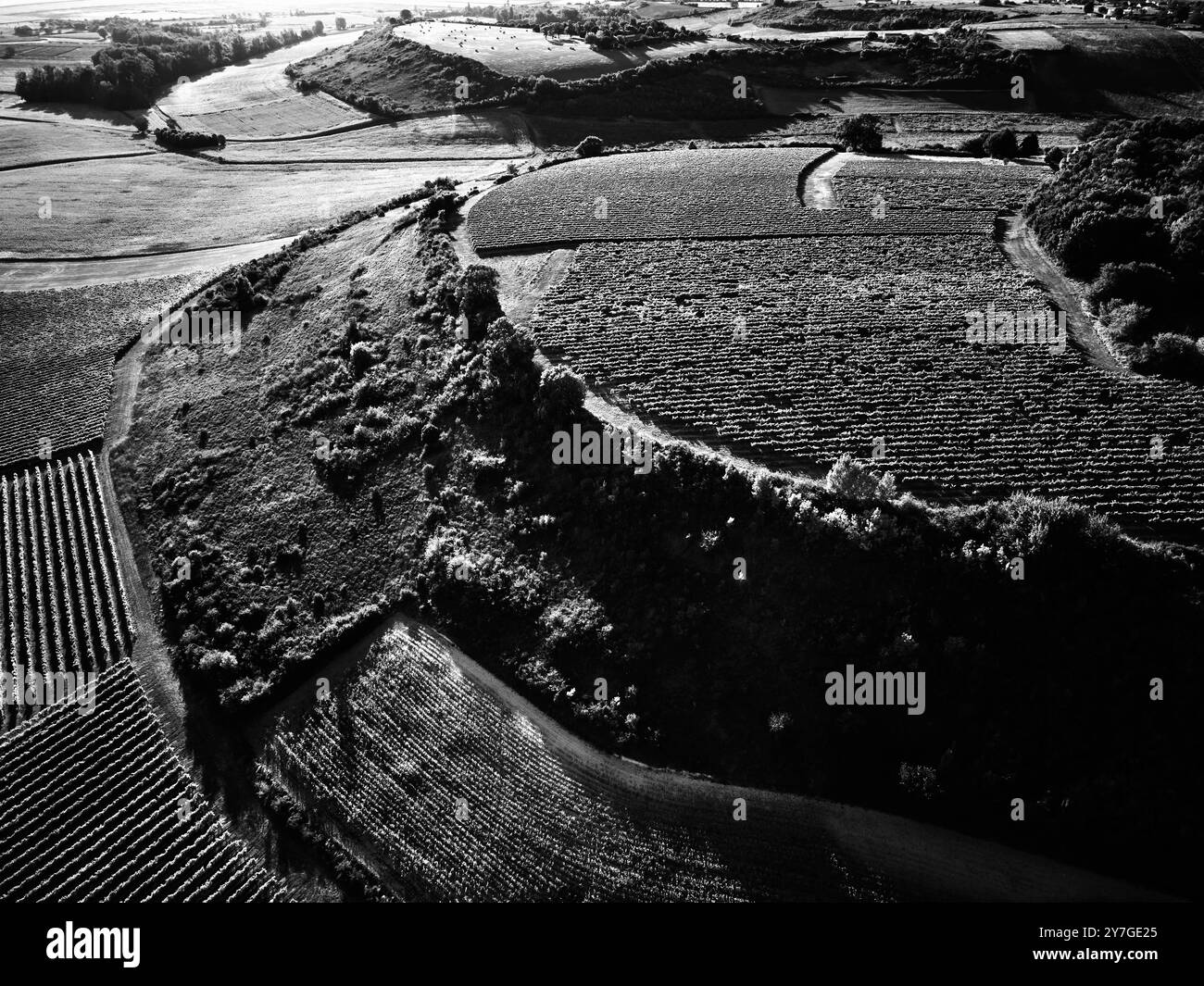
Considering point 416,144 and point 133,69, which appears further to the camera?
point 133,69

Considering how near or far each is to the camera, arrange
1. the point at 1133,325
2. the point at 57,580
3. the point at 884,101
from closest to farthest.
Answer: the point at 57,580 → the point at 1133,325 → the point at 884,101

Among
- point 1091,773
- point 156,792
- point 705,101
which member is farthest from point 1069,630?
point 705,101

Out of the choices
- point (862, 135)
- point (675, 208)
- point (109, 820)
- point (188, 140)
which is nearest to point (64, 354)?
point (109, 820)

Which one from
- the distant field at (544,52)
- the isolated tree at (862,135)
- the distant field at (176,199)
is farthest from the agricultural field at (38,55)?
A: the isolated tree at (862,135)

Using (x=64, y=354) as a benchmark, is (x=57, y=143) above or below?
above

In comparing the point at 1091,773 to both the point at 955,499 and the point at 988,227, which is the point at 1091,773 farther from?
the point at 988,227

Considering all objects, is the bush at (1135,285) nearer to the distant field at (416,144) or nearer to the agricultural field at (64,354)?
the agricultural field at (64,354)

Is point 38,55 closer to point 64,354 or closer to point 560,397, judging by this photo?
point 64,354
